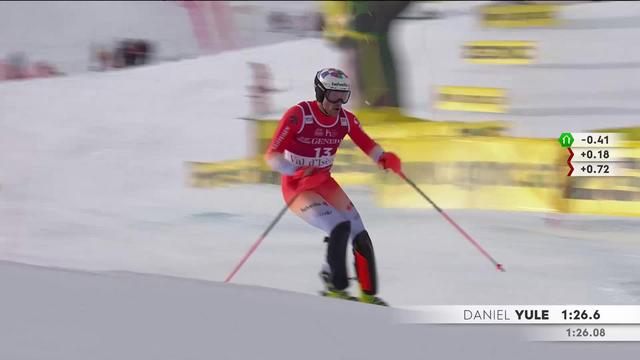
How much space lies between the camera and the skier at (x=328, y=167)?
15.3ft

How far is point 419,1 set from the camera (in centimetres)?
705

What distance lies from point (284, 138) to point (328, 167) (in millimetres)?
343

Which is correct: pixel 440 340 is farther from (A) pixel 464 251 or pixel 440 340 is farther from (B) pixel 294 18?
(B) pixel 294 18

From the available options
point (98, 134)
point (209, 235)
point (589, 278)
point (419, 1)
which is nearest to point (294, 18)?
point (419, 1)

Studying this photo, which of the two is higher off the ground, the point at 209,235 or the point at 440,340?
the point at 209,235

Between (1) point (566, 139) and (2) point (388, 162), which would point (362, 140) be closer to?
(2) point (388, 162)

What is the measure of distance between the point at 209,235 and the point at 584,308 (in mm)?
2355

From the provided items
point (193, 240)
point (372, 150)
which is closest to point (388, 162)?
point (372, 150)

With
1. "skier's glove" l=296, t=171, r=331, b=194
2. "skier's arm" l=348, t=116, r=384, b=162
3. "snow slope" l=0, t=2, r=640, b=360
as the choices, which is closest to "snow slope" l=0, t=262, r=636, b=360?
"snow slope" l=0, t=2, r=640, b=360

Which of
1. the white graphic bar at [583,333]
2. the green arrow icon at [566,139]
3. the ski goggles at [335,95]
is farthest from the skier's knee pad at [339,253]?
the green arrow icon at [566,139]

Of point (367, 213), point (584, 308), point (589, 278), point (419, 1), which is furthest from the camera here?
point (419, 1)

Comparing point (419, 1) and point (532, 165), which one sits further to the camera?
point (419, 1)

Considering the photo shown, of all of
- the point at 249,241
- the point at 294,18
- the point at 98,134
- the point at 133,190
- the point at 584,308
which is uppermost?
the point at 294,18

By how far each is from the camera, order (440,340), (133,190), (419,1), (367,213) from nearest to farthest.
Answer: (440,340) → (367,213) → (133,190) → (419,1)
